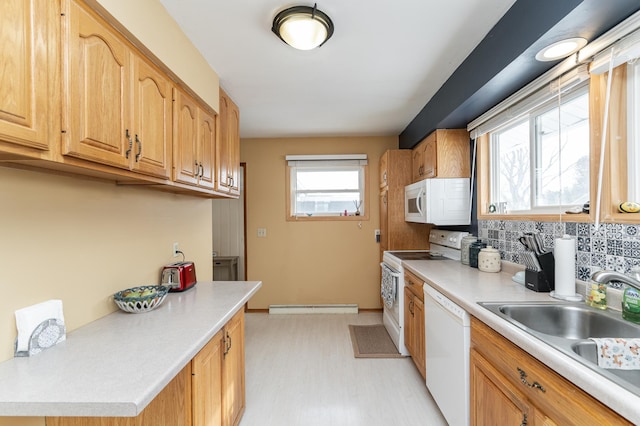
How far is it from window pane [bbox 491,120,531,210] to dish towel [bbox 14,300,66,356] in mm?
2774

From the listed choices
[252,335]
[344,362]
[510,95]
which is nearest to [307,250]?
[252,335]

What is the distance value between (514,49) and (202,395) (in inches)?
90.6

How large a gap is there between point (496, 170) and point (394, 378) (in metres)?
2.00

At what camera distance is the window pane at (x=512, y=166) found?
7.16 ft

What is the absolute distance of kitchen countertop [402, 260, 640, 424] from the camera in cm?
75

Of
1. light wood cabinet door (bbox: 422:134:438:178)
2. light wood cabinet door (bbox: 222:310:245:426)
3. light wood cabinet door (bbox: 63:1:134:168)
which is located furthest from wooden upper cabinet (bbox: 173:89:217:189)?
light wood cabinet door (bbox: 422:134:438:178)

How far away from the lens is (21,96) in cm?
80

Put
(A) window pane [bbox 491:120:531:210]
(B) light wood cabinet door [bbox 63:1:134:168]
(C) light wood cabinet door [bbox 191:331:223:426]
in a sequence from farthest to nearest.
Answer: (A) window pane [bbox 491:120:531:210]
(C) light wood cabinet door [bbox 191:331:223:426]
(B) light wood cabinet door [bbox 63:1:134:168]

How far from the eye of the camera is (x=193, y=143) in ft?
6.10

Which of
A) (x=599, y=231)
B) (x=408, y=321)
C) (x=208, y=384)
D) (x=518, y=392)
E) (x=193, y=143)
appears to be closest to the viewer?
(x=518, y=392)

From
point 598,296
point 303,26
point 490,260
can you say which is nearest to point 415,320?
point 490,260

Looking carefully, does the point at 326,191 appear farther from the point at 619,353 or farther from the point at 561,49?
the point at 619,353

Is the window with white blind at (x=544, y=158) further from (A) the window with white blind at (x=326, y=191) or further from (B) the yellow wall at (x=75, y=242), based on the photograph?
(B) the yellow wall at (x=75, y=242)

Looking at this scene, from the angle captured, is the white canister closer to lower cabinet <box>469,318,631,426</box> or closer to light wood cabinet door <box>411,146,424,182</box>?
lower cabinet <box>469,318,631,426</box>
